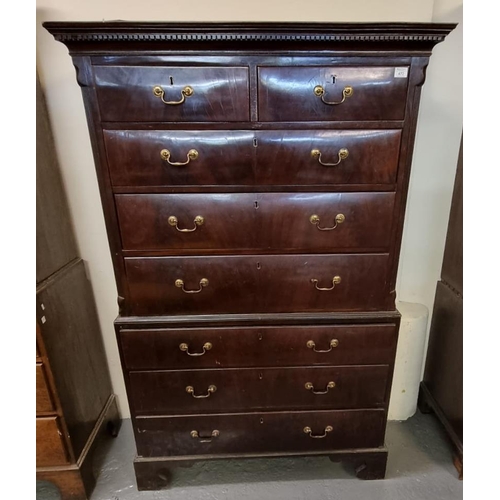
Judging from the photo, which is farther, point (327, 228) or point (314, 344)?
point (314, 344)

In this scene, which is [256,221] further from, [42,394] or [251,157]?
[42,394]

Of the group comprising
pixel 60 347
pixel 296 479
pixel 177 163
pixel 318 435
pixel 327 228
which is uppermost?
pixel 177 163

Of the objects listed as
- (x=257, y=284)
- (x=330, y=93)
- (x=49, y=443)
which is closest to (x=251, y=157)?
(x=330, y=93)

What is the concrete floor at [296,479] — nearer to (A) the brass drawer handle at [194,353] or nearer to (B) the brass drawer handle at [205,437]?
(B) the brass drawer handle at [205,437]

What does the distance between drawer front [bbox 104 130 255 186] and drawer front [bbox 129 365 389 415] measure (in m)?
0.71

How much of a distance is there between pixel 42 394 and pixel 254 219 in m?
1.02

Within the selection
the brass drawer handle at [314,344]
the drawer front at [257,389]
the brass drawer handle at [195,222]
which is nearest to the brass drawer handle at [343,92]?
the brass drawer handle at [195,222]

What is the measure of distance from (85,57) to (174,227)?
1.78 feet

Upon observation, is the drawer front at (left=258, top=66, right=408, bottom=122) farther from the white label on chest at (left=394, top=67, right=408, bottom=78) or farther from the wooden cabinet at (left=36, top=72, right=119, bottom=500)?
the wooden cabinet at (left=36, top=72, right=119, bottom=500)

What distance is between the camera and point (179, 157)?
1093mm

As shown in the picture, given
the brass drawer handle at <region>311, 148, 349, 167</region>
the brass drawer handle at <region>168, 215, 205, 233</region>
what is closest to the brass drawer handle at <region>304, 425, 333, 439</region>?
the brass drawer handle at <region>168, 215, 205, 233</region>

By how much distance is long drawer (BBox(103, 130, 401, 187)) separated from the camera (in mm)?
1076

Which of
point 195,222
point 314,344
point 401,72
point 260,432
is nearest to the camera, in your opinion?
point 401,72
